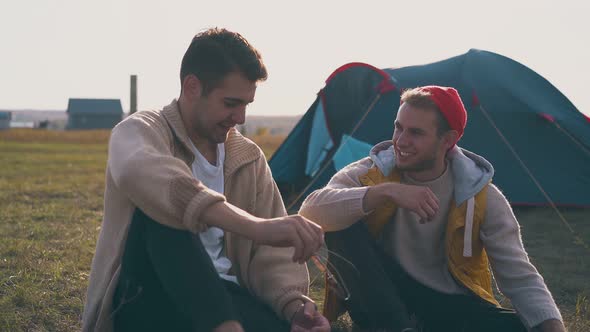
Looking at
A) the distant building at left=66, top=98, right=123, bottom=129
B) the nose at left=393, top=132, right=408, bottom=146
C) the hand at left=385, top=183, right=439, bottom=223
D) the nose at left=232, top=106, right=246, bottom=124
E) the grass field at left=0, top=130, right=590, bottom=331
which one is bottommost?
the distant building at left=66, top=98, right=123, bottom=129

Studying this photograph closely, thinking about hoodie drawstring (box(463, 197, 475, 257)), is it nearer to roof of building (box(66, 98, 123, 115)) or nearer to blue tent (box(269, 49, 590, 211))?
blue tent (box(269, 49, 590, 211))

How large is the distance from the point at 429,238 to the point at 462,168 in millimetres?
352

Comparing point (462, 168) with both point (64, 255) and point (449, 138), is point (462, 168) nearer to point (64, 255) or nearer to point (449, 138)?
point (449, 138)

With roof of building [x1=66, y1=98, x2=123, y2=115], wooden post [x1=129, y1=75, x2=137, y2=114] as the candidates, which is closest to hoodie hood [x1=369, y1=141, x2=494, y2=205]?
wooden post [x1=129, y1=75, x2=137, y2=114]

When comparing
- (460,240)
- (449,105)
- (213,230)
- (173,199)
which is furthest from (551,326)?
(173,199)

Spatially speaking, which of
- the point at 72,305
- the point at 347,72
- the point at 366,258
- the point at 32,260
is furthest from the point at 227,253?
the point at 347,72

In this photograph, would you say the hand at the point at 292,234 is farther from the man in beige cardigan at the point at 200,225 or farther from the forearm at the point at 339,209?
the forearm at the point at 339,209

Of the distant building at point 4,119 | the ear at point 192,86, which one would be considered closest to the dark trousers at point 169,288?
the ear at point 192,86

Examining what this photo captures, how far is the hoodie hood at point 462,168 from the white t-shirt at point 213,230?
0.82 metres

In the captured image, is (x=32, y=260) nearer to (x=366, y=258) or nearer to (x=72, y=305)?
(x=72, y=305)

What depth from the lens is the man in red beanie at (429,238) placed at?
3025 mm

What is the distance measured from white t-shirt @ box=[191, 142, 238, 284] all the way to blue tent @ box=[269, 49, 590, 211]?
449cm

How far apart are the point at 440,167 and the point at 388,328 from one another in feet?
2.68

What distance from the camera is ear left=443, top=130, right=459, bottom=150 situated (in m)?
3.31
